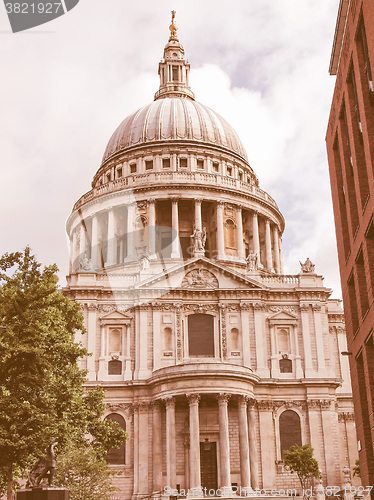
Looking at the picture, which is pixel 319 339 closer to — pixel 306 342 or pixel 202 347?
pixel 306 342

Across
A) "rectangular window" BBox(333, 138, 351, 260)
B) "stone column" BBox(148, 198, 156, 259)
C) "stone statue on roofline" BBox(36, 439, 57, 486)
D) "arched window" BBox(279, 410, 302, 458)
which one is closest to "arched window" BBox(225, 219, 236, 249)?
"stone column" BBox(148, 198, 156, 259)

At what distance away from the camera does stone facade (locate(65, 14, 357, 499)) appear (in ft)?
173

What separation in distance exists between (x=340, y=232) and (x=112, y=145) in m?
51.9

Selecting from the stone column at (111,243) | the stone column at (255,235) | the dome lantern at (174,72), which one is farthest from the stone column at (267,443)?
the dome lantern at (174,72)

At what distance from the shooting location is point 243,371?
5338cm

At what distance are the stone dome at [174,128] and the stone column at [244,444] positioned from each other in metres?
35.7

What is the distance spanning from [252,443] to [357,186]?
91.3 ft

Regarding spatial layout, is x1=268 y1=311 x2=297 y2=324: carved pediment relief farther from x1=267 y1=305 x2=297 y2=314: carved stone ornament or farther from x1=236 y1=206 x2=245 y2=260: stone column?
x1=236 y1=206 x2=245 y2=260: stone column

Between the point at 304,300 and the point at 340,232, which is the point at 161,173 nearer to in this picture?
the point at 304,300

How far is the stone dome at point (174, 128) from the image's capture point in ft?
266

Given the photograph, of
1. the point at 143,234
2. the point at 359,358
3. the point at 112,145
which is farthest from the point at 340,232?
the point at 112,145

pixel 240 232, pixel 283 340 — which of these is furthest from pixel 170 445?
pixel 240 232

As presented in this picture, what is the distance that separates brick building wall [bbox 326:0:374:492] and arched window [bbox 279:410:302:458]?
888 inches

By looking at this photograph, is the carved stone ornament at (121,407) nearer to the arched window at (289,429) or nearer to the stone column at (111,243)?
the arched window at (289,429)
